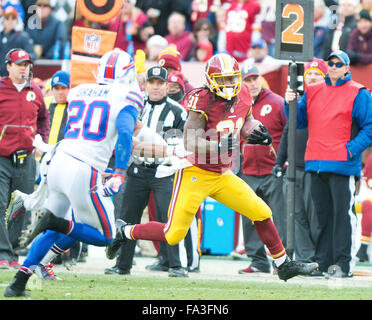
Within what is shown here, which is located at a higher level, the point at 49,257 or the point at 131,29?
the point at 131,29

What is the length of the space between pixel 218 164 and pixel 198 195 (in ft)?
1.02

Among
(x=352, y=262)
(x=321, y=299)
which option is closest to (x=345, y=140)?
(x=352, y=262)

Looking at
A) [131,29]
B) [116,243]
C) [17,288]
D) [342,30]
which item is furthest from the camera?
[131,29]

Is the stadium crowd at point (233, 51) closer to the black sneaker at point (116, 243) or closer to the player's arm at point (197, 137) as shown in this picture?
the black sneaker at point (116, 243)

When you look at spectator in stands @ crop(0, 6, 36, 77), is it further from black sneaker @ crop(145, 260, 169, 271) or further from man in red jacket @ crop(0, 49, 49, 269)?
black sneaker @ crop(145, 260, 169, 271)

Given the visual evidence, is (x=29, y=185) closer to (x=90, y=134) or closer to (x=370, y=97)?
(x=90, y=134)

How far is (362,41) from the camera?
12.3 m

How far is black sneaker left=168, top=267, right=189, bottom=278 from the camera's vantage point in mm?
8664

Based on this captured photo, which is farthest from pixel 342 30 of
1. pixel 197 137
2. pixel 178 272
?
pixel 197 137

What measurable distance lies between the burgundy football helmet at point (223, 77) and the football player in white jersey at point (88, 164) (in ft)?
2.27

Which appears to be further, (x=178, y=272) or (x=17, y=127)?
(x=17, y=127)

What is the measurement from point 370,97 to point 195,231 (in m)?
2.23

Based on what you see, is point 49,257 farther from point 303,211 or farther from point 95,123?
point 303,211

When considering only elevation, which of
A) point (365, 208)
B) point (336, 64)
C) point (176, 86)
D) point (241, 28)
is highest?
point (241, 28)
